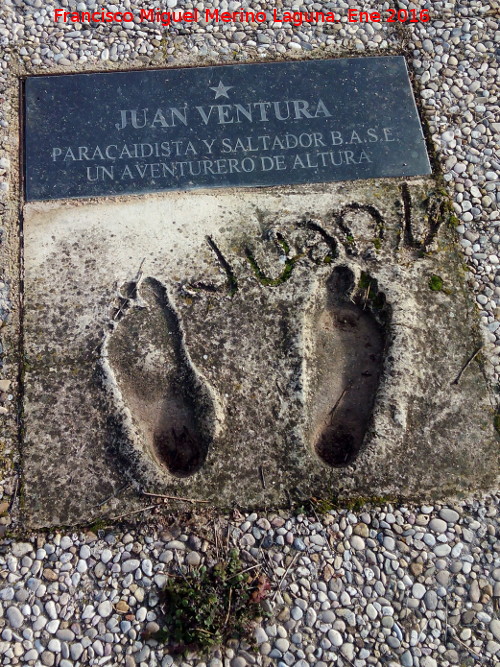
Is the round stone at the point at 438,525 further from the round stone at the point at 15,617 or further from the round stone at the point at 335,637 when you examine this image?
the round stone at the point at 15,617

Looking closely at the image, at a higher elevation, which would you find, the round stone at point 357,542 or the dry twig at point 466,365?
the dry twig at point 466,365

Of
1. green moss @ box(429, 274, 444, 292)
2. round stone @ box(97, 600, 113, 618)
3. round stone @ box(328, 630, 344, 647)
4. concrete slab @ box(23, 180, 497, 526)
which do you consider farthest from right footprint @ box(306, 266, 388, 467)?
round stone @ box(97, 600, 113, 618)

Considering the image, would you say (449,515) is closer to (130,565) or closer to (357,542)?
(357,542)

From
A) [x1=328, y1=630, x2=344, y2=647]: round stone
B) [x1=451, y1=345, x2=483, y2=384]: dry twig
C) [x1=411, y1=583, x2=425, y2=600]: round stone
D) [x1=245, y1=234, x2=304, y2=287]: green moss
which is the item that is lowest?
[x1=328, y1=630, x2=344, y2=647]: round stone

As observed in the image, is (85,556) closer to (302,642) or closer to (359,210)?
(302,642)

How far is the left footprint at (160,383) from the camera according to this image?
332cm

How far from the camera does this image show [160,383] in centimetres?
345

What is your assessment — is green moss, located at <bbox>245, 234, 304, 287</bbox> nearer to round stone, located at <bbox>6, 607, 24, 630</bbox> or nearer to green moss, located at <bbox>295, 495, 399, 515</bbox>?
green moss, located at <bbox>295, 495, 399, 515</bbox>

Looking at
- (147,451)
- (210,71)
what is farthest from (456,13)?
(147,451)

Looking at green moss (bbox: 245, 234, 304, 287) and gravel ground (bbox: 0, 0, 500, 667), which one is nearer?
gravel ground (bbox: 0, 0, 500, 667)

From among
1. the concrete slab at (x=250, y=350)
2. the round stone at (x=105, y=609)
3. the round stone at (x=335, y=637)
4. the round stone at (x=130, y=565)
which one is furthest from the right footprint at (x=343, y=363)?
the round stone at (x=105, y=609)

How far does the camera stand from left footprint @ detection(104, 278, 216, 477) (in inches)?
131

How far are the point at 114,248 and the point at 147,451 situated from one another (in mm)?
1259

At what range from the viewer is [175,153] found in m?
4.09
